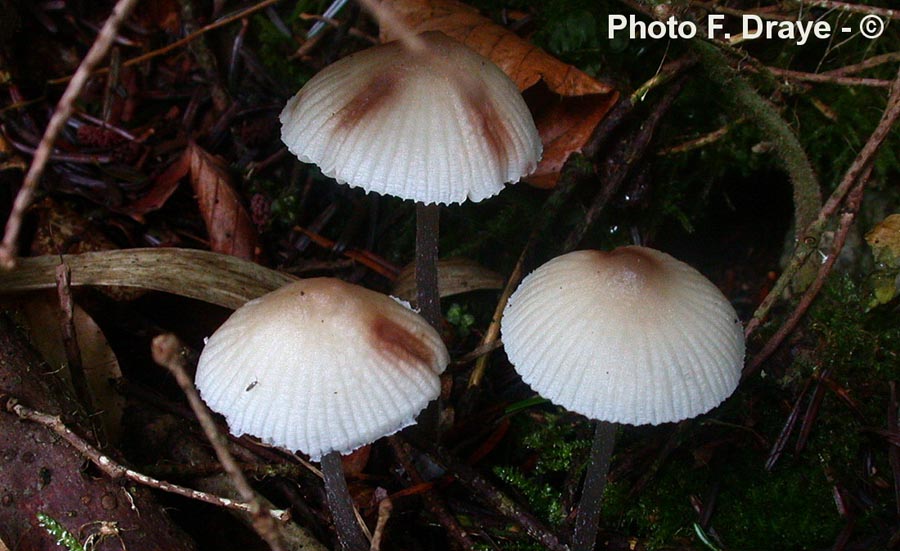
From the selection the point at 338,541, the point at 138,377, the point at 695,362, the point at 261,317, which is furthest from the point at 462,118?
the point at 138,377

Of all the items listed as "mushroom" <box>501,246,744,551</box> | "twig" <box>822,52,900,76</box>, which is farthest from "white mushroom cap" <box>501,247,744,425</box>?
"twig" <box>822,52,900,76</box>

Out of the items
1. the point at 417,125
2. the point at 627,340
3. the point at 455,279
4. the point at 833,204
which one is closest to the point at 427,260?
the point at 455,279

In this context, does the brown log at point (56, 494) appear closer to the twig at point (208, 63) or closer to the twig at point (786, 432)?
the twig at point (208, 63)

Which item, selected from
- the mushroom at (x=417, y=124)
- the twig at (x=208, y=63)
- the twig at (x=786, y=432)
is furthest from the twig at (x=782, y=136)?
the twig at (x=208, y=63)

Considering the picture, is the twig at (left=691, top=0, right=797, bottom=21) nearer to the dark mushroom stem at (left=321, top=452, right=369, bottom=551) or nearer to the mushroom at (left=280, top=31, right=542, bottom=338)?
the mushroom at (left=280, top=31, right=542, bottom=338)

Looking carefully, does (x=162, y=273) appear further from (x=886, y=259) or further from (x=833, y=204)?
(x=886, y=259)

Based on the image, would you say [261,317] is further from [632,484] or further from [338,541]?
[632,484]
